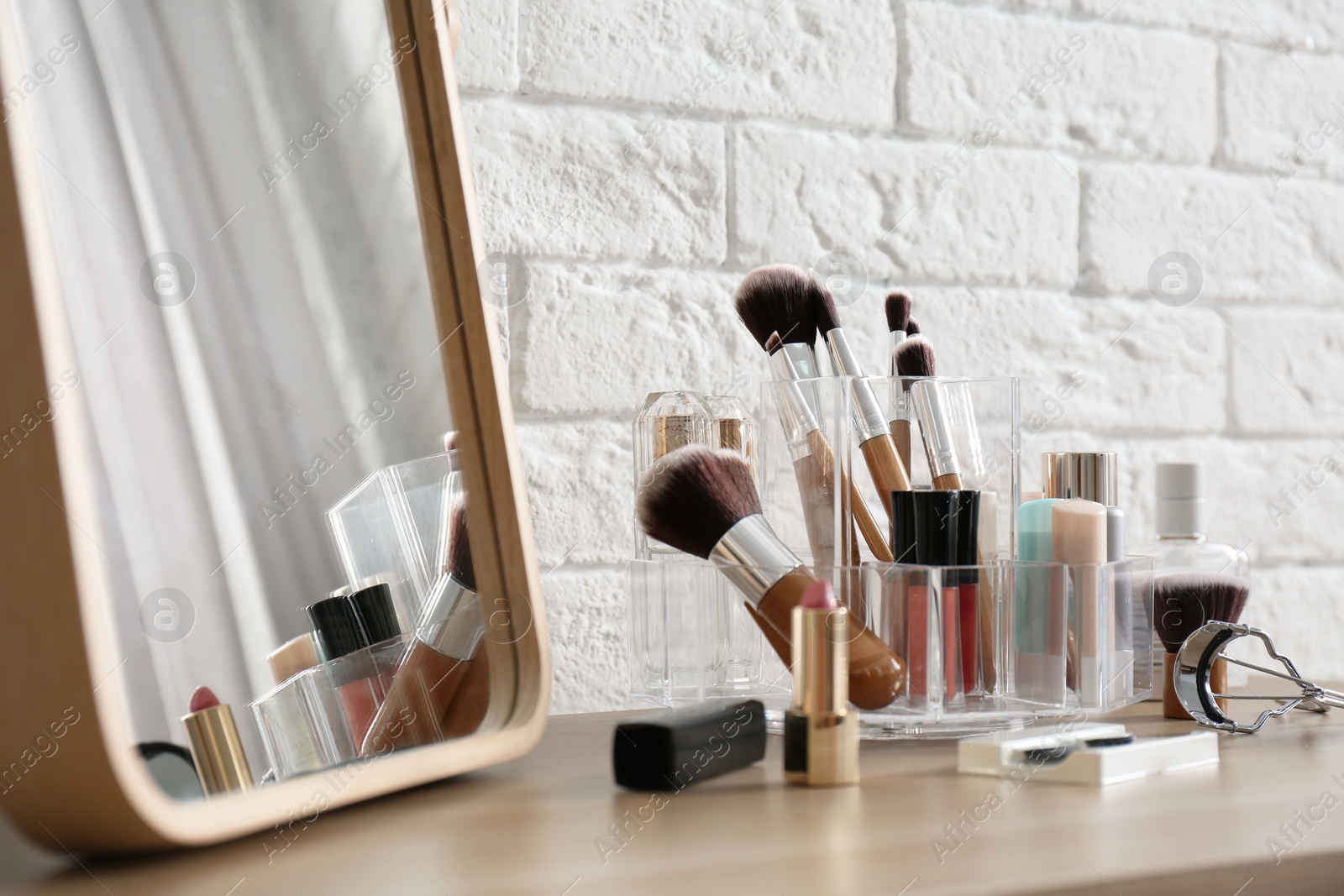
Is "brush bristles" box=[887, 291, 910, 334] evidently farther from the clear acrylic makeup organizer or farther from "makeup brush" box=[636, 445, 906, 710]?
"makeup brush" box=[636, 445, 906, 710]

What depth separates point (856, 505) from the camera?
565mm

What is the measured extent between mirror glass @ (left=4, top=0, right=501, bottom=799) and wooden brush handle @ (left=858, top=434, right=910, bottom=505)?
0.67ft

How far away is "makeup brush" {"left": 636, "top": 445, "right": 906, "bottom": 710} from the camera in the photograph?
49 cm

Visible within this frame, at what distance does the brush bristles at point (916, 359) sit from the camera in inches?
23.7

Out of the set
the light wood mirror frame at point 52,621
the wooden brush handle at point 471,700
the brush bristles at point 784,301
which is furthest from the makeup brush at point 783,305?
the light wood mirror frame at point 52,621

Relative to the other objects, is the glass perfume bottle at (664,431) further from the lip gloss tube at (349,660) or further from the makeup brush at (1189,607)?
the makeup brush at (1189,607)

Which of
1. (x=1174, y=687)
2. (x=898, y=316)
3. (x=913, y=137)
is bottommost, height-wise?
(x=1174, y=687)

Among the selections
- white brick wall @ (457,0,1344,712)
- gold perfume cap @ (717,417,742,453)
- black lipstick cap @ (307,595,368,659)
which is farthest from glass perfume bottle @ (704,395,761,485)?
black lipstick cap @ (307,595,368,659)

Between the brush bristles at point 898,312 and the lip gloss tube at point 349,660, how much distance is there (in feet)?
1.11

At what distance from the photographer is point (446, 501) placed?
53cm

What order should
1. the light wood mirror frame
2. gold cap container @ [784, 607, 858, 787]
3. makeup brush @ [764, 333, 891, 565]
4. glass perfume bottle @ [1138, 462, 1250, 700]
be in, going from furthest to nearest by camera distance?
glass perfume bottle @ [1138, 462, 1250, 700], makeup brush @ [764, 333, 891, 565], gold cap container @ [784, 607, 858, 787], the light wood mirror frame

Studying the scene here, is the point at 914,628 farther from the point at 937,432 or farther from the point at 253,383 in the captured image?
the point at 253,383

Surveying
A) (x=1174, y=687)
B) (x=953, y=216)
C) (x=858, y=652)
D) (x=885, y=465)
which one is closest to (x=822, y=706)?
(x=858, y=652)

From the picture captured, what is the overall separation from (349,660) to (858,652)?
21cm
